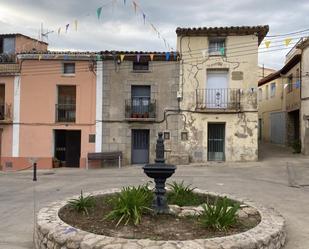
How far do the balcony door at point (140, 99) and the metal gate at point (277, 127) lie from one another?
11985mm

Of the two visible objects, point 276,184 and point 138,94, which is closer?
point 276,184

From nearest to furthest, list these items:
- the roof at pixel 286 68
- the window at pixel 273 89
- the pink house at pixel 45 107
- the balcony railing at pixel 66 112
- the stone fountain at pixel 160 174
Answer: the stone fountain at pixel 160 174 → the pink house at pixel 45 107 → the balcony railing at pixel 66 112 → the roof at pixel 286 68 → the window at pixel 273 89

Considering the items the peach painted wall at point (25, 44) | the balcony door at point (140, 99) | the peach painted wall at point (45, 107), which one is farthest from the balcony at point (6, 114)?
the balcony door at point (140, 99)

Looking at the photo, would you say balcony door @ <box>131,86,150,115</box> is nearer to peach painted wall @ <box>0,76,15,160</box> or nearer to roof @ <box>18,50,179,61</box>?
roof @ <box>18,50,179,61</box>

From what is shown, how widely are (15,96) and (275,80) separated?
19124 millimetres

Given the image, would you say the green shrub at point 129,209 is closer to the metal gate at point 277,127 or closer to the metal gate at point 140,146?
the metal gate at point 140,146

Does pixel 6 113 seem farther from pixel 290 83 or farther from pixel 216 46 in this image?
pixel 290 83

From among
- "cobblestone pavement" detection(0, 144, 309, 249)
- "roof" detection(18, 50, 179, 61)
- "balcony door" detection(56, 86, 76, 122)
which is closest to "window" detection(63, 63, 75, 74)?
"roof" detection(18, 50, 179, 61)

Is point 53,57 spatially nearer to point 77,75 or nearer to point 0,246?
point 77,75

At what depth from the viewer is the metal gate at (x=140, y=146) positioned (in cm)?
2136

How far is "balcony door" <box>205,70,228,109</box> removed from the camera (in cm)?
2084

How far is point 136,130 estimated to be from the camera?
2131cm

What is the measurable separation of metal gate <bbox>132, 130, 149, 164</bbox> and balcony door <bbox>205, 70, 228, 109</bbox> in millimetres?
3771

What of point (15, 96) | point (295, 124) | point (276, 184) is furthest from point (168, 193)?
point (295, 124)
